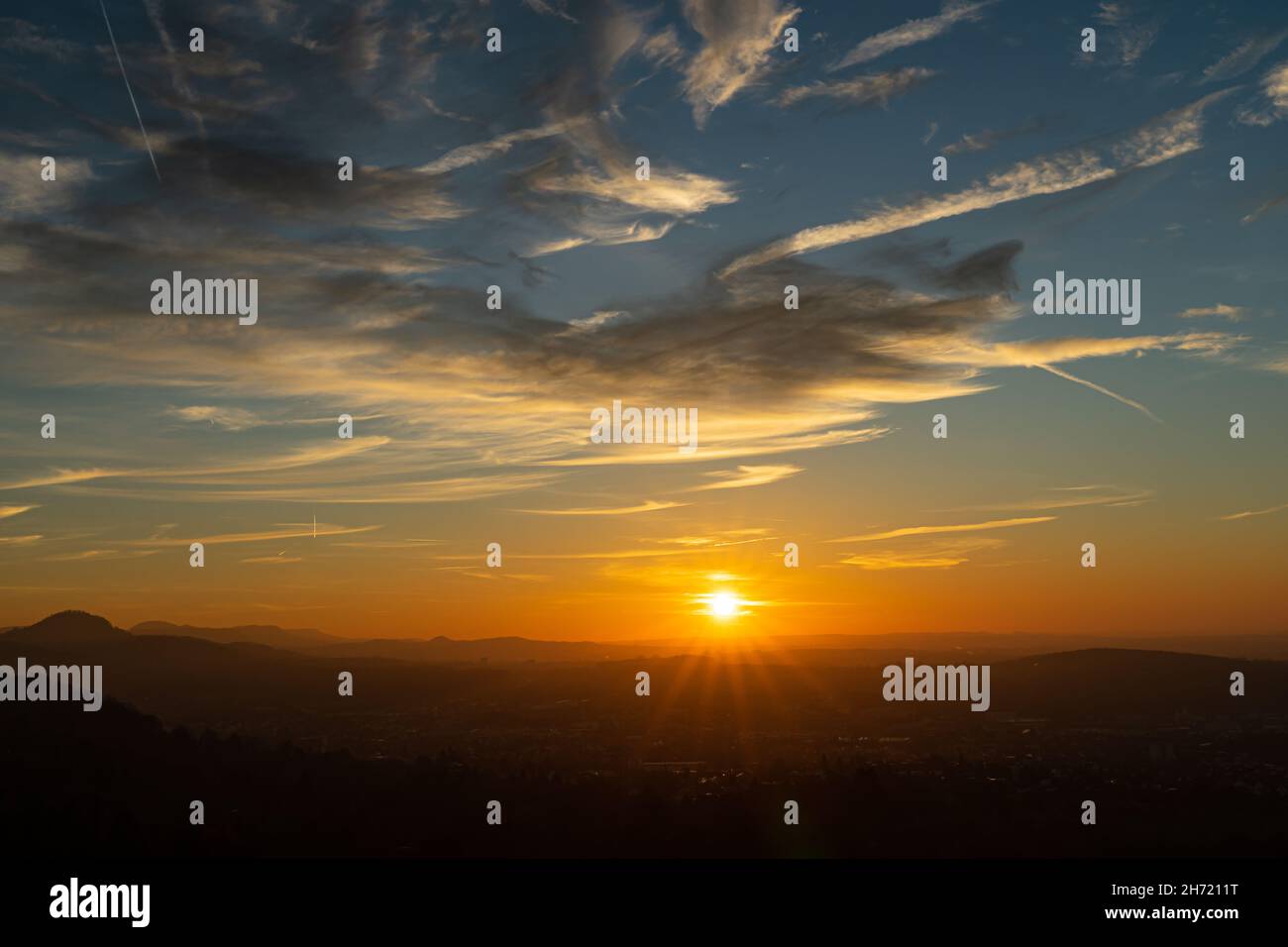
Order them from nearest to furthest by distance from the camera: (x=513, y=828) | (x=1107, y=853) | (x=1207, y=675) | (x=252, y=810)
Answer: (x=1107, y=853) < (x=513, y=828) < (x=252, y=810) < (x=1207, y=675)

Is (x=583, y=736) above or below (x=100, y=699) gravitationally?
below

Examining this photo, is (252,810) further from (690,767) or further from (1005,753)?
(1005,753)

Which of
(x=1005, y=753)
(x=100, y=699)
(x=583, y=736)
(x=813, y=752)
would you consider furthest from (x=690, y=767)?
(x=100, y=699)

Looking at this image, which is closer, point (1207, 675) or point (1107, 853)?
point (1107, 853)
